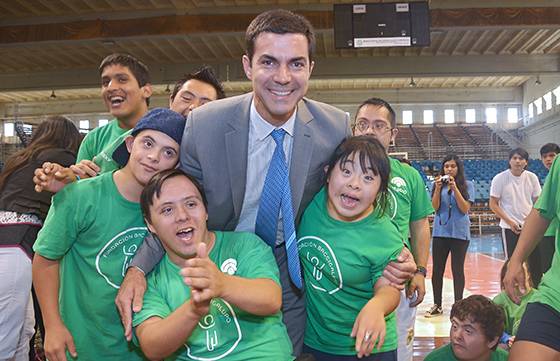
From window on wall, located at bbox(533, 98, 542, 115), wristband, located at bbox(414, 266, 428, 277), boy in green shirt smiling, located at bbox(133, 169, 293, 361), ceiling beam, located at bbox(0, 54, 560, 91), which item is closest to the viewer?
boy in green shirt smiling, located at bbox(133, 169, 293, 361)

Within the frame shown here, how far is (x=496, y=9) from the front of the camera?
40.0ft

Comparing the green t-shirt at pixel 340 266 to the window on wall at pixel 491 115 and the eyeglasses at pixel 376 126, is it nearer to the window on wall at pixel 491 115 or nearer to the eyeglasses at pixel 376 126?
the eyeglasses at pixel 376 126

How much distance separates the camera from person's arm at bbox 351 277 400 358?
1.99 metres

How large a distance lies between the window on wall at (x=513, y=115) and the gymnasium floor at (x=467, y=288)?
13.6m

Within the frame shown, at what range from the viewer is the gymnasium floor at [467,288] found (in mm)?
5359

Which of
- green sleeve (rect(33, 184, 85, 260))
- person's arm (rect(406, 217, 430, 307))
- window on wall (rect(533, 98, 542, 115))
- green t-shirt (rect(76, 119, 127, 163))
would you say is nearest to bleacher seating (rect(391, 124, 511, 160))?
window on wall (rect(533, 98, 542, 115))

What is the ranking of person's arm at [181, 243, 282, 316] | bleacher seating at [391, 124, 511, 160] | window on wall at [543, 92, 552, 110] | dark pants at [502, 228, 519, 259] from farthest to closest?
1. bleacher seating at [391, 124, 511, 160]
2. window on wall at [543, 92, 552, 110]
3. dark pants at [502, 228, 519, 259]
4. person's arm at [181, 243, 282, 316]

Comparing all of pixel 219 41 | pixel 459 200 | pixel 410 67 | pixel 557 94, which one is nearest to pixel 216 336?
Answer: pixel 459 200

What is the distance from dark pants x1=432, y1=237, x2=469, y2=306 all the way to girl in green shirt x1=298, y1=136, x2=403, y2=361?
428 cm

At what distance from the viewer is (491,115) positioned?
2728 cm

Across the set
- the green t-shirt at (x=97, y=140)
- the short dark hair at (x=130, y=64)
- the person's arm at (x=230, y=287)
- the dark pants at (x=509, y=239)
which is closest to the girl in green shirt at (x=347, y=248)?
the person's arm at (x=230, y=287)

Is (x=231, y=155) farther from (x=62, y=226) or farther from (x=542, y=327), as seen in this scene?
(x=542, y=327)

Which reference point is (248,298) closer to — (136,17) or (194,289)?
(194,289)

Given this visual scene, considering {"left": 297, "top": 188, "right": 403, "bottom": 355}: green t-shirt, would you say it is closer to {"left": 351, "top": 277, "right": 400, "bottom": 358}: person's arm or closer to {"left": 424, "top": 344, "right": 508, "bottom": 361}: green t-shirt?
{"left": 351, "top": 277, "right": 400, "bottom": 358}: person's arm
